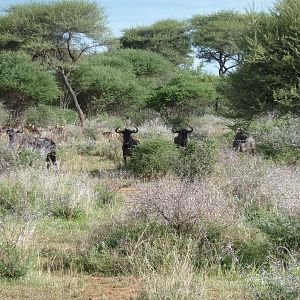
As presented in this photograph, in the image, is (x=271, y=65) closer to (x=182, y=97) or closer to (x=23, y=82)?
(x=182, y=97)

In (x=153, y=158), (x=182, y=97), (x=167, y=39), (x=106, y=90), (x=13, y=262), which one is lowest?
(x=13, y=262)

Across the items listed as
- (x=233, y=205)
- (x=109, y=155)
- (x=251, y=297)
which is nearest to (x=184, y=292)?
(x=251, y=297)

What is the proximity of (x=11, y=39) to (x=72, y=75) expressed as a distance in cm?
389

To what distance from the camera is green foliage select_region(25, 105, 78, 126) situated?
1099 inches

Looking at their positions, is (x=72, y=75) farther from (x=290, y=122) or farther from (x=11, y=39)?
(x=290, y=122)

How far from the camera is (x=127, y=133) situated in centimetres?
1709

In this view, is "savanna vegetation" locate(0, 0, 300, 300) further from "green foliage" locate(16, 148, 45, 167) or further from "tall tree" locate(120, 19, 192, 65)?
"tall tree" locate(120, 19, 192, 65)

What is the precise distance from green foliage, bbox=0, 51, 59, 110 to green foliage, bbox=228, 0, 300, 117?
12.7 m

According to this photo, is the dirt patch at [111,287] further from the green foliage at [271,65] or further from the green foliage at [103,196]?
the green foliage at [271,65]

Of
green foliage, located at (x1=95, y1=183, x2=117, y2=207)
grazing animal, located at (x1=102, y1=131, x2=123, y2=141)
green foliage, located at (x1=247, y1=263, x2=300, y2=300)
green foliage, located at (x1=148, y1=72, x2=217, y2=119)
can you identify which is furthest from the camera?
green foliage, located at (x1=148, y1=72, x2=217, y2=119)

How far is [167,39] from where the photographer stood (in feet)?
149

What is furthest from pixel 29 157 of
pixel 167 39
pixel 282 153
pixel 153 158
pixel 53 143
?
pixel 167 39

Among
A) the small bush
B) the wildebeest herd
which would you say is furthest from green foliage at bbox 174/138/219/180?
the small bush

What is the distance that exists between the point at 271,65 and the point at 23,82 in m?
14.9
